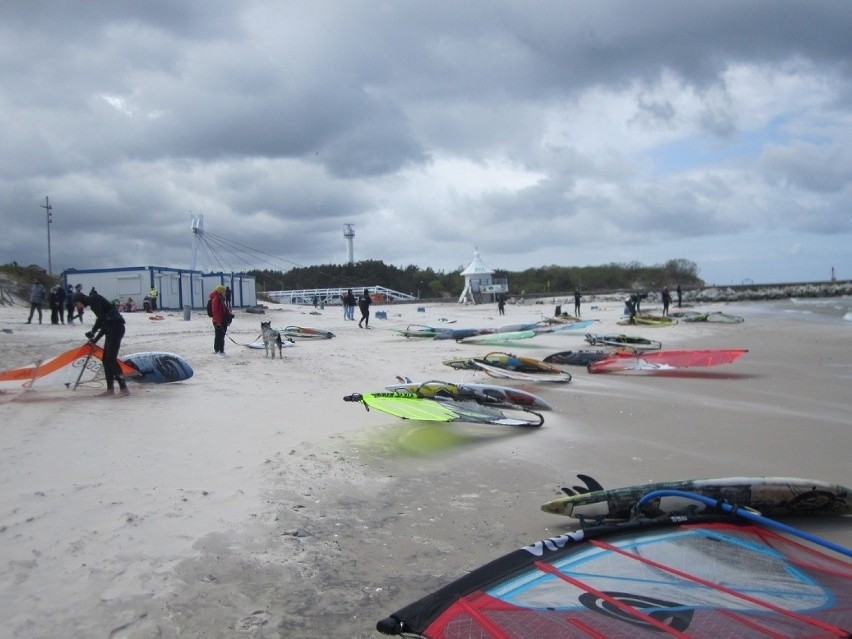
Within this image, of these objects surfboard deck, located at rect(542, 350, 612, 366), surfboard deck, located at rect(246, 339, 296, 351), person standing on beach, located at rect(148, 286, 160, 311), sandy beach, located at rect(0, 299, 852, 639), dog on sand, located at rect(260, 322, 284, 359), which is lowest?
sandy beach, located at rect(0, 299, 852, 639)

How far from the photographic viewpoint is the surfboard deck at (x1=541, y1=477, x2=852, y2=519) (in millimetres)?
4406

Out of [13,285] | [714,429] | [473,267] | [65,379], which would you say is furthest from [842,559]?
[473,267]

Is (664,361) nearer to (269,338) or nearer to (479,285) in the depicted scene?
(269,338)

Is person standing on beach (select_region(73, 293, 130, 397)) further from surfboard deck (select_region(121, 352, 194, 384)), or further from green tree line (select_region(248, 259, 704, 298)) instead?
green tree line (select_region(248, 259, 704, 298))

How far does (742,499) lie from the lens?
175 inches

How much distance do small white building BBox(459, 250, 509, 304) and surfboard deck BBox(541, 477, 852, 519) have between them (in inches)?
2087

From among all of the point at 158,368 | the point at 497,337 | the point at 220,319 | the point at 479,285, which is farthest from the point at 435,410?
the point at 479,285

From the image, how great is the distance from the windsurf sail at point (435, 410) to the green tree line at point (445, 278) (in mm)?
77545

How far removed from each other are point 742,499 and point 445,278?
87792 millimetres

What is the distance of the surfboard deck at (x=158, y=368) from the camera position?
952 cm

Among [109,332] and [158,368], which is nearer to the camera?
[109,332]

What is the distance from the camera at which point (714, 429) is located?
24.8 feet

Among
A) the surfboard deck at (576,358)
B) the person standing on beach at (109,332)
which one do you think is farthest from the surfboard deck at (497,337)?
the person standing on beach at (109,332)

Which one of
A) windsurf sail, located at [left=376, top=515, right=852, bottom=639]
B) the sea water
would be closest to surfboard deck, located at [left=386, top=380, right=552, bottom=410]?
windsurf sail, located at [left=376, top=515, right=852, bottom=639]
